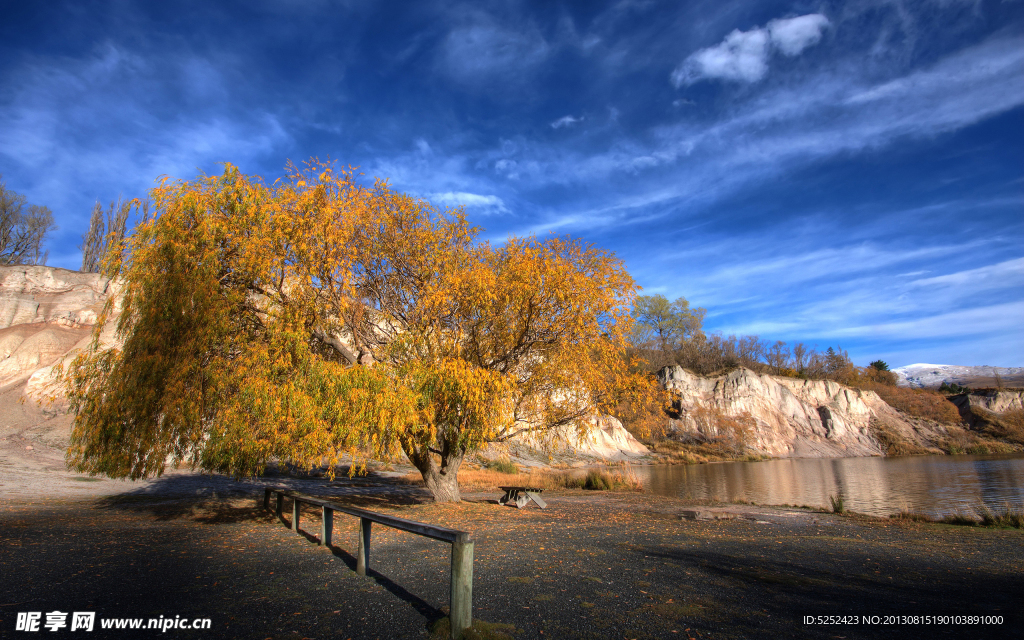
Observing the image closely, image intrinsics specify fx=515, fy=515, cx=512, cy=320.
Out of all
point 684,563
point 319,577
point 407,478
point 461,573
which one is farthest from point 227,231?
point 407,478

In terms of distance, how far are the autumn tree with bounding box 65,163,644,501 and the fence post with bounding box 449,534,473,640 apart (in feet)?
18.8

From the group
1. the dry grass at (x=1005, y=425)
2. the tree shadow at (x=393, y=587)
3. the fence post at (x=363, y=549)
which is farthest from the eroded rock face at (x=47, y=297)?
the dry grass at (x=1005, y=425)

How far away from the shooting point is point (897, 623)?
5.07 metres

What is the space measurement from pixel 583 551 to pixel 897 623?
4.21 m

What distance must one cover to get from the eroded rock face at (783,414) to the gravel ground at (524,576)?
A: 147 feet

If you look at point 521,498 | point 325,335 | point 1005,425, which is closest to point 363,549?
point 325,335

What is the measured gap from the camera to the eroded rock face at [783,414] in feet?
180

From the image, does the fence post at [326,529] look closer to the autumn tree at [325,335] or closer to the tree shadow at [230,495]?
the autumn tree at [325,335]

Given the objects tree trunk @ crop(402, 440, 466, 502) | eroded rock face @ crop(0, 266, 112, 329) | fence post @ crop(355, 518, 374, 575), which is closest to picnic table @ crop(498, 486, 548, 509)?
tree trunk @ crop(402, 440, 466, 502)

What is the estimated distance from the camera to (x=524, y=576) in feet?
21.2

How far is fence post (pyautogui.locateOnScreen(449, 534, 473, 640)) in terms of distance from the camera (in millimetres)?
4367

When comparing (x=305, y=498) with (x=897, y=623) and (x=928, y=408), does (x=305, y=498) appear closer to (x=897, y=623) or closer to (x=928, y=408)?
(x=897, y=623)

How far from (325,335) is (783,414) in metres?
58.0

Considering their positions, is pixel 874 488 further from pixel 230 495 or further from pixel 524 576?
pixel 230 495
